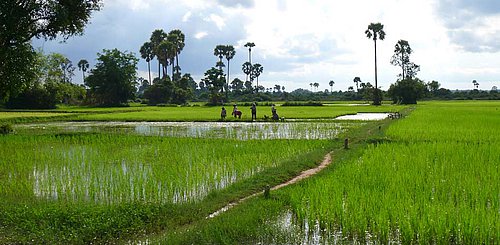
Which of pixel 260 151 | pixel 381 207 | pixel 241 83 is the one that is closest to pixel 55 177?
pixel 260 151

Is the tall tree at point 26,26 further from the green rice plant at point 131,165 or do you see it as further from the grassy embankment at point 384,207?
the grassy embankment at point 384,207

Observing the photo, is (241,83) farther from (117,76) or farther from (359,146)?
(359,146)

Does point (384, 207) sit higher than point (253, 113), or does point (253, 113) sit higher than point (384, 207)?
point (253, 113)

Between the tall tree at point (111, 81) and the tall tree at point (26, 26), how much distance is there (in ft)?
128

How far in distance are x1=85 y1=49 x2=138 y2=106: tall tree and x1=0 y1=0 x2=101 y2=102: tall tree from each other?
128ft

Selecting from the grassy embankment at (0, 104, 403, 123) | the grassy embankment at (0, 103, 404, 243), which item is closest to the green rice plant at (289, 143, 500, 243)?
the grassy embankment at (0, 103, 404, 243)

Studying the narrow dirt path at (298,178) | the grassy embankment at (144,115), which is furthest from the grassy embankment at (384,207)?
the grassy embankment at (144,115)

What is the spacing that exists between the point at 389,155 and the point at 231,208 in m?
5.77

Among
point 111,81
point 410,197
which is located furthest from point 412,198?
point 111,81

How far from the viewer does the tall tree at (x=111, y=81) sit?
2293 inches

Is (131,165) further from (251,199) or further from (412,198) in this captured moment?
(412,198)

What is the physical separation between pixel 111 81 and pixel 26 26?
138ft

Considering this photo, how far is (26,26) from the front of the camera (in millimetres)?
17359

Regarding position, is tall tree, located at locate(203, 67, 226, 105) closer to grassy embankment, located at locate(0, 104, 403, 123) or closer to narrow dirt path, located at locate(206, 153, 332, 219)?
grassy embankment, located at locate(0, 104, 403, 123)
